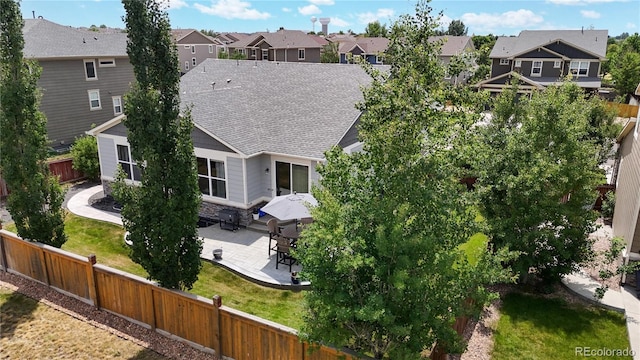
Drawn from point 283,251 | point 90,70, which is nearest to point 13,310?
point 283,251

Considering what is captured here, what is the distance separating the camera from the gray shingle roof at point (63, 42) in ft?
90.4

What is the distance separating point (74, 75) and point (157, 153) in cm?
2468

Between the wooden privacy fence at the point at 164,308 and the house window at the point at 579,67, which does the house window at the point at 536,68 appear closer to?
the house window at the point at 579,67

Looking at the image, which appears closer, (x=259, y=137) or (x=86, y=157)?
(x=259, y=137)

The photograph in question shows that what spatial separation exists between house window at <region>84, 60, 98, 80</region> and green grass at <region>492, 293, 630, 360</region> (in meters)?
29.3

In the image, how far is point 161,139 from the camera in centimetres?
875

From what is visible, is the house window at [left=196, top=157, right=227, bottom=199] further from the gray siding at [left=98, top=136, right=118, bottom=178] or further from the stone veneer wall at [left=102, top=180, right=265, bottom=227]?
the gray siding at [left=98, top=136, right=118, bottom=178]

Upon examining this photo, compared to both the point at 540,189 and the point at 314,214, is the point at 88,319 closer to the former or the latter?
the point at 314,214

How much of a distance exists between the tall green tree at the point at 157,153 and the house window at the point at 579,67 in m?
48.2

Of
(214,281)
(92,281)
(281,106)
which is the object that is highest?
(281,106)

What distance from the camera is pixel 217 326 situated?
8734 mm

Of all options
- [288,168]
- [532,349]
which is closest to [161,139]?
[288,168]

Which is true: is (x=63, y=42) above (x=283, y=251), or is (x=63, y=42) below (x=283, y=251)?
above

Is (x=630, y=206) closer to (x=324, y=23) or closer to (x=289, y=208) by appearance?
(x=289, y=208)
